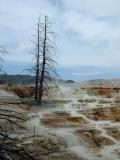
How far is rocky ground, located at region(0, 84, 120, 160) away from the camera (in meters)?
18.6

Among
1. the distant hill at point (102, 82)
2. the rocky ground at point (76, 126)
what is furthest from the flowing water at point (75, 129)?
the distant hill at point (102, 82)

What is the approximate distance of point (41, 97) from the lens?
31438 millimetres

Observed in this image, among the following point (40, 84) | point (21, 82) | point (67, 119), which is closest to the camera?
point (67, 119)

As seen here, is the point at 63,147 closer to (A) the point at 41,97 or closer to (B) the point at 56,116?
(B) the point at 56,116

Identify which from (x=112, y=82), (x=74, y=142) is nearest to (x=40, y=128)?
(x=74, y=142)

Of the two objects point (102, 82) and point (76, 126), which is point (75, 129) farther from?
point (102, 82)

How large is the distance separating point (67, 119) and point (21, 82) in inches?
584

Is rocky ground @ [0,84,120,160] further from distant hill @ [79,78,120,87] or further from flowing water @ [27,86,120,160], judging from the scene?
distant hill @ [79,78,120,87]

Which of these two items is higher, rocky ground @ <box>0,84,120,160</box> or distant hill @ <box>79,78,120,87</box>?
distant hill @ <box>79,78,120,87</box>

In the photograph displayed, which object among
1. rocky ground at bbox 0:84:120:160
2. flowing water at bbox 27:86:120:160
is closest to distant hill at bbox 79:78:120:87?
rocky ground at bbox 0:84:120:160

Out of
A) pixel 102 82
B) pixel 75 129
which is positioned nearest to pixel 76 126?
pixel 75 129

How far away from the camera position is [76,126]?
2370 centimetres

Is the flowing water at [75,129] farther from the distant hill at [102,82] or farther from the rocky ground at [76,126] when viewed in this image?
the distant hill at [102,82]

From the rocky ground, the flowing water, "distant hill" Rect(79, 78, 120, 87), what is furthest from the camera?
"distant hill" Rect(79, 78, 120, 87)
